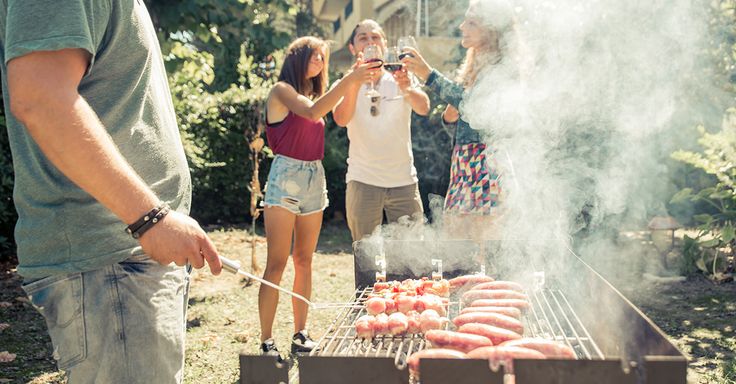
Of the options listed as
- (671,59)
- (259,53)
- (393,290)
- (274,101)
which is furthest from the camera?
(259,53)

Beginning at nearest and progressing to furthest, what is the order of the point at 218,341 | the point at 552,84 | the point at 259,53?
1. the point at 218,341
2. the point at 552,84
3. the point at 259,53

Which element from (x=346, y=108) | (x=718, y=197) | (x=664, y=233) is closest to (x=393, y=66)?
(x=346, y=108)

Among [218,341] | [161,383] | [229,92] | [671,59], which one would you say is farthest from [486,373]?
[229,92]

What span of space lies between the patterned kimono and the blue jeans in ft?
9.17

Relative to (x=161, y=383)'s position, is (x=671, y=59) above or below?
above

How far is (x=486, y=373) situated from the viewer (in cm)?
191

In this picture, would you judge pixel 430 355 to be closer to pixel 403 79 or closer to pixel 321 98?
pixel 321 98

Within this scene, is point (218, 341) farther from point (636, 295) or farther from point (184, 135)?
point (184, 135)

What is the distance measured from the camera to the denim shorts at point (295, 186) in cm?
442

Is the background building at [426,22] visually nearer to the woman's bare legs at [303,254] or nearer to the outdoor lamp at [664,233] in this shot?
the outdoor lamp at [664,233]

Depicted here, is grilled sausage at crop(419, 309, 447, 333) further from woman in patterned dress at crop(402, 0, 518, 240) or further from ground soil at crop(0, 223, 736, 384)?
ground soil at crop(0, 223, 736, 384)

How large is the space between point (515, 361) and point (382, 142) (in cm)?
320

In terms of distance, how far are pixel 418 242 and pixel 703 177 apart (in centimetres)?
613

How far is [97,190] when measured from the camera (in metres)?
1.64
